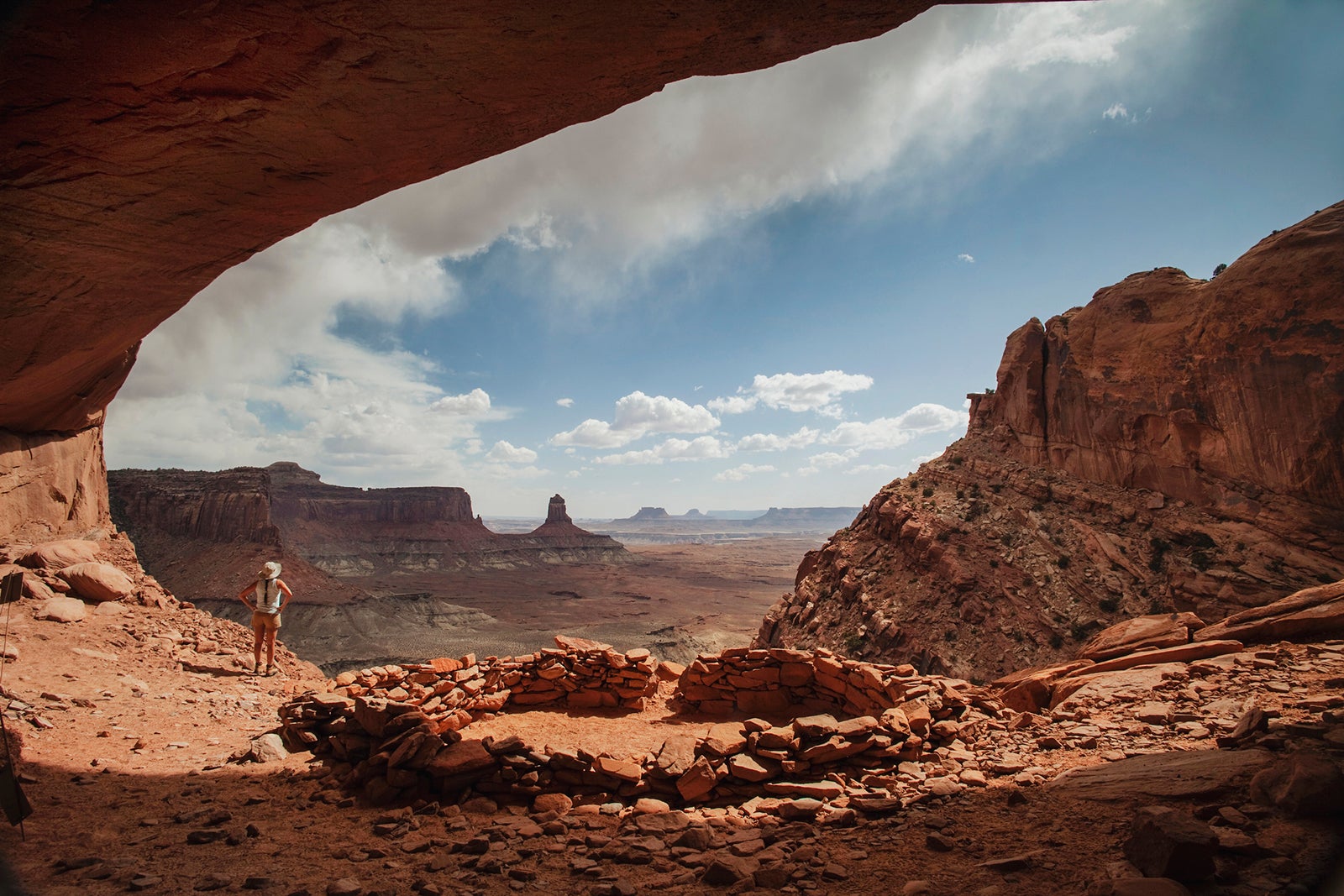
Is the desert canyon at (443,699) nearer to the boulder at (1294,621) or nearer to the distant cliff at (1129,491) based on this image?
the boulder at (1294,621)

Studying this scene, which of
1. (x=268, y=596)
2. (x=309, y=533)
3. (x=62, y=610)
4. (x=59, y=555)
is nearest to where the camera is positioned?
(x=268, y=596)

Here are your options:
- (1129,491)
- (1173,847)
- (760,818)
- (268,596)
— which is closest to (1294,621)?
(1173,847)

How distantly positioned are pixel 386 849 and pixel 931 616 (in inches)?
888

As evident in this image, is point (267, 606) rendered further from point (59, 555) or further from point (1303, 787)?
point (1303, 787)

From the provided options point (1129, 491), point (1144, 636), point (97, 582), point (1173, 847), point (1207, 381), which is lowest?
point (1144, 636)

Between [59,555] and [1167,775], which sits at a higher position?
[59,555]

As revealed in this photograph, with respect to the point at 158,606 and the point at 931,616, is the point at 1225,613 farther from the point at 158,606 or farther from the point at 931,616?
the point at 158,606

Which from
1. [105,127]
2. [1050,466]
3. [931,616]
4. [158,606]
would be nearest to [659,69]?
[105,127]

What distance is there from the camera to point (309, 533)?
9431 cm

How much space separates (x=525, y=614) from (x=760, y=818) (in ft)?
210

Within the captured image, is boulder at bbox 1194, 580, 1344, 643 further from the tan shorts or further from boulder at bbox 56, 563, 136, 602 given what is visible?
boulder at bbox 56, 563, 136, 602

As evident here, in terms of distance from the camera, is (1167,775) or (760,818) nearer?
(1167,775)

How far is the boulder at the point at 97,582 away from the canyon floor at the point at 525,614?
30577 millimetres

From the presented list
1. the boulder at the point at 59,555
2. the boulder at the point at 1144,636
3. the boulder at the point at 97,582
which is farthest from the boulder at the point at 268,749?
the boulder at the point at 1144,636
